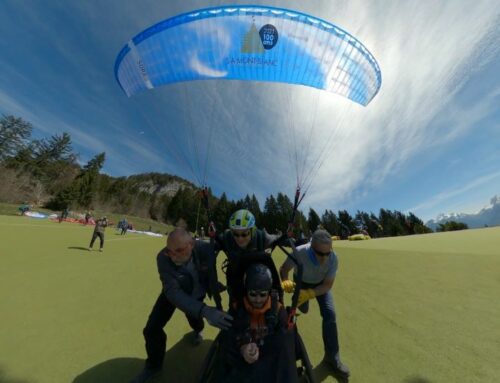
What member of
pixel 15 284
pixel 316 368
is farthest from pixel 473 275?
pixel 15 284

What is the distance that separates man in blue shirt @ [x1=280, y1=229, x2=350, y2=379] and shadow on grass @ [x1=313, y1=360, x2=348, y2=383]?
2.0 inches

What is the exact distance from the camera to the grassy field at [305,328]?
290 cm

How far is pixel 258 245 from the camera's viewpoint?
336 centimetres

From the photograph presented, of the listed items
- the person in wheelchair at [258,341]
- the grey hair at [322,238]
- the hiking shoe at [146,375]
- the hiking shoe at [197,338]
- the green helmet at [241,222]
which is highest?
the green helmet at [241,222]

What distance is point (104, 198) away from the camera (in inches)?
3110

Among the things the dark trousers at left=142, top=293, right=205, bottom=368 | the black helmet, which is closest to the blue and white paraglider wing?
the black helmet

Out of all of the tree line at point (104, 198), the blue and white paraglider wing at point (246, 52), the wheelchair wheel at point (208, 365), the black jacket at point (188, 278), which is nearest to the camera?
the wheelchair wheel at point (208, 365)

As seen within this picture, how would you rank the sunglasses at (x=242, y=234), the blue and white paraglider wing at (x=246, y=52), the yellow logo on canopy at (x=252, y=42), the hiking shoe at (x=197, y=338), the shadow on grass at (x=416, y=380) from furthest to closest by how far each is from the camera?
the yellow logo on canopy at (x=252, y=42) → the blue and white paraglider wing at (x=246, y=52) → the hiking shoe at (x=197, y=338) → the sunglasses at (x=242, y=234) → the shadow on grass at (x=416, y=380)

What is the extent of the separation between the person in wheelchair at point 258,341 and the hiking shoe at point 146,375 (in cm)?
123

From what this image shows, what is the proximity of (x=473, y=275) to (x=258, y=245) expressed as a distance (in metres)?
6.87

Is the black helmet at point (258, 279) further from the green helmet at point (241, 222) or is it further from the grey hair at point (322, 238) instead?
the grey hair at point (322, 238)

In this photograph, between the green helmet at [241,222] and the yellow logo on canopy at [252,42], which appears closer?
the green helmet at [241,222]

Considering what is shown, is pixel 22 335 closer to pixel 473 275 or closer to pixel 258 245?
pixel 258 245

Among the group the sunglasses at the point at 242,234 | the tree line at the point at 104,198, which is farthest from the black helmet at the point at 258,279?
the tree line at the point at 104,198
